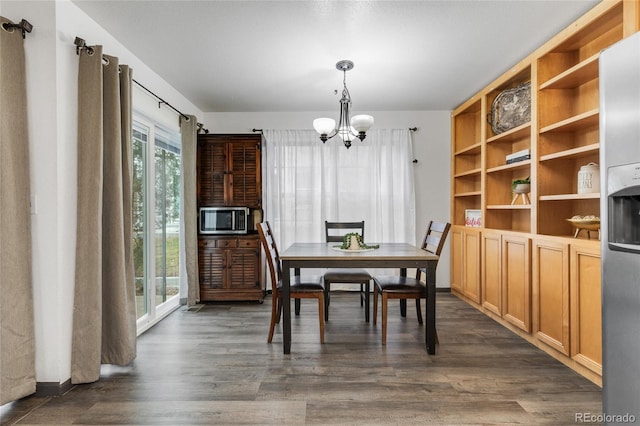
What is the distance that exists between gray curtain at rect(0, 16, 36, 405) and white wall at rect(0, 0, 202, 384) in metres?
0.06

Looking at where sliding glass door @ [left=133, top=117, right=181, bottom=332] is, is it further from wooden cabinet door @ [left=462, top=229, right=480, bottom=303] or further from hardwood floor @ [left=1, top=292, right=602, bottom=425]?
wooden cabinet door @ [left=462, top=229, right=480, bottom=303]

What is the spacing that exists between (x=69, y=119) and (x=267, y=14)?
1.43 meters

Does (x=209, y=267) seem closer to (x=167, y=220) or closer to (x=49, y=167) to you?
(x=167, y=220)

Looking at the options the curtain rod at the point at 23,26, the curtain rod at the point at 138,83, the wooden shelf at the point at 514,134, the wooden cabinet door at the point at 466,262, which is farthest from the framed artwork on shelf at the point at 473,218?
the curtain rod at the point at 23,26

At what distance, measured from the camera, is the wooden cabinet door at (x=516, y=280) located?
2848 millimetres

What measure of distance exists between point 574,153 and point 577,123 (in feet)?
0.77

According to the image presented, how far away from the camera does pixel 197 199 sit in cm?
409

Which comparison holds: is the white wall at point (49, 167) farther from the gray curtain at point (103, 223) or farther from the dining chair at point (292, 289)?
the dining chair at point (292, 289)

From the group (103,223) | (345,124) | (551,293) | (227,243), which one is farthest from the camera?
(227,243)

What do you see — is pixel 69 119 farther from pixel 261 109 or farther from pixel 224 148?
pixel 261 109

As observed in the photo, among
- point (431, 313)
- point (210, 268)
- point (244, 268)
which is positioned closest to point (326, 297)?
point (244, 268)

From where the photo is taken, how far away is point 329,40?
2604mm

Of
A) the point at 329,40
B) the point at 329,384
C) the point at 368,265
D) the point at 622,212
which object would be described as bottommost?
the point at 329,384

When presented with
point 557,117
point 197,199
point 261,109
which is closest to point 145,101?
point 197,199
